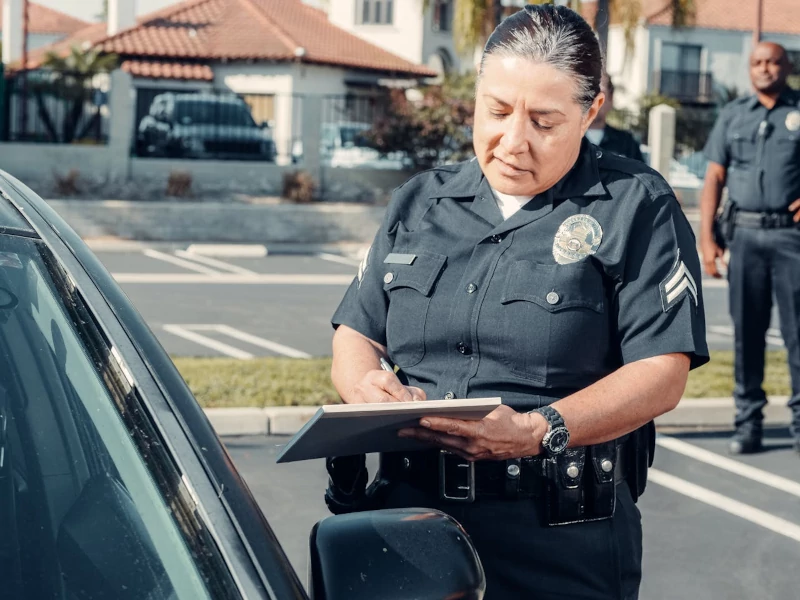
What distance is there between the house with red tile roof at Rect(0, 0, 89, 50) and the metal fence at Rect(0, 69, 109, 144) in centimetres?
4523

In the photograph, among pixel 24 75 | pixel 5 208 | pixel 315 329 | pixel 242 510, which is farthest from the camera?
pixel 24 75

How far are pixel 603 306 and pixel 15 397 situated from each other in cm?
106

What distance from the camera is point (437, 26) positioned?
149ft

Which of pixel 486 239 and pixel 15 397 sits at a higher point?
pixel 486 239

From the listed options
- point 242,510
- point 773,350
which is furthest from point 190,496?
point 773,350

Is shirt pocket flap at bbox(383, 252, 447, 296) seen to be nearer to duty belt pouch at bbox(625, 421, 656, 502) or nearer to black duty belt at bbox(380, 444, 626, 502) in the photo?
black duty belt at bbox(380, 444, 626, 502)

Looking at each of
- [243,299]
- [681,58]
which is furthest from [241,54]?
[243,299]

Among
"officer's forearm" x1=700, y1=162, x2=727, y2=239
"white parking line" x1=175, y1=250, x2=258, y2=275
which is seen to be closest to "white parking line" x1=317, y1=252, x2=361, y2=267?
"white parking line" x1=175, y1=250, x2=258, y2=275

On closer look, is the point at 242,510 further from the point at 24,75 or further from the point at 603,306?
the point at 24,75

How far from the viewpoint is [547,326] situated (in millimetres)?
2219

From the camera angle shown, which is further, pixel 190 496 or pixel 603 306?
pixel 603 306

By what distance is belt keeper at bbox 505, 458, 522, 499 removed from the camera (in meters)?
2.26

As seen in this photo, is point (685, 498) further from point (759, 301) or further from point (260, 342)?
point (260, 342)

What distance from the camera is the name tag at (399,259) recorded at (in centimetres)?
237
